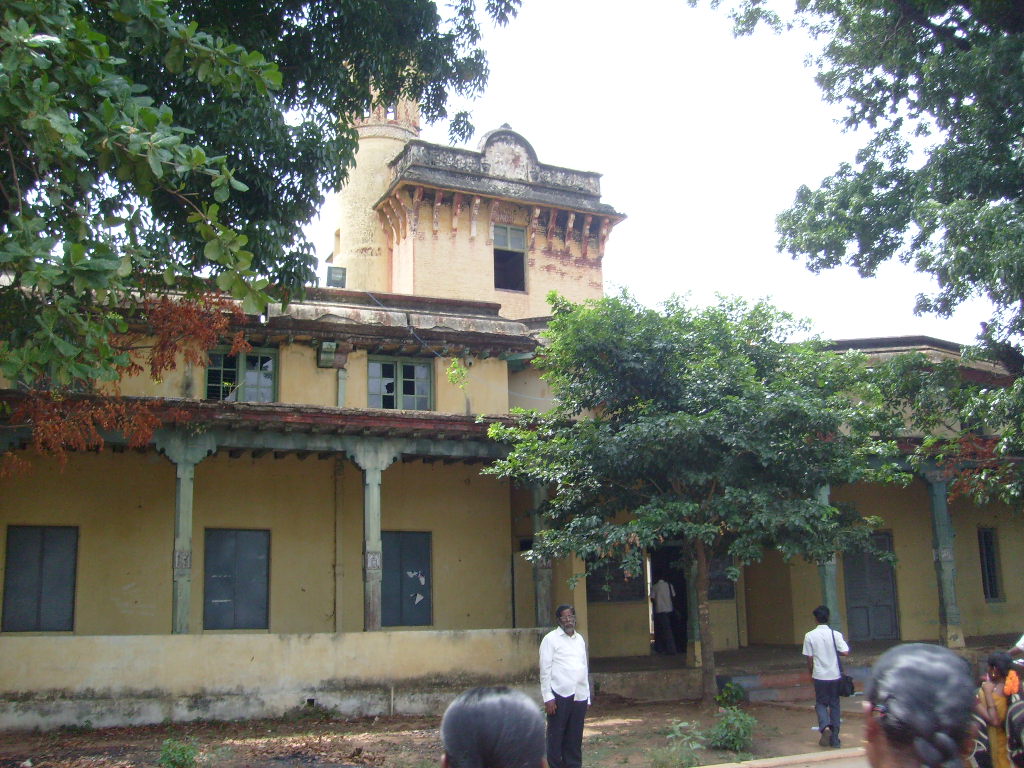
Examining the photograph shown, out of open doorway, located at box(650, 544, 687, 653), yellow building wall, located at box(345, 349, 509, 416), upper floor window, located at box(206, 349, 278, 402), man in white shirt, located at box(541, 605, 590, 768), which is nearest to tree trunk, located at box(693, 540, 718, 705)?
man in white shirt, located at box(541, 605, 590, 768)

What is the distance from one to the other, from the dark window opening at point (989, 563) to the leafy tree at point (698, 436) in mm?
8448

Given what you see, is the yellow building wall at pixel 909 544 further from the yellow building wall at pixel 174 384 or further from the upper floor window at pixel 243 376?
the yellow building wall at pixel 174 384

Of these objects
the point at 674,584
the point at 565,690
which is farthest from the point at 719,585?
the point at 565,690

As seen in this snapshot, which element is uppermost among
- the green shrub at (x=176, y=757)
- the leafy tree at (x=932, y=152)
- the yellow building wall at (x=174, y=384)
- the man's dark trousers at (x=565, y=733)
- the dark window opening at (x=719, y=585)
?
the leafy tree at (x=932, y=152)

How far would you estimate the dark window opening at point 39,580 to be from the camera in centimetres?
1481

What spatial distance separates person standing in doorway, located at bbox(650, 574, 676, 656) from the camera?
18.6m

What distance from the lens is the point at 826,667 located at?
1108 centimetres

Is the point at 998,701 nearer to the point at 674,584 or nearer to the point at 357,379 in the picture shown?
the point at 357,379

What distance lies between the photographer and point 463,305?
19.2m

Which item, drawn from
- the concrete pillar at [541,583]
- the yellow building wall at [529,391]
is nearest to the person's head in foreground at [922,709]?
the concrete pillar at [541,583]

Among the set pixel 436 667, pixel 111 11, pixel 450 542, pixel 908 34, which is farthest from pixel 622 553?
pixel 908 34

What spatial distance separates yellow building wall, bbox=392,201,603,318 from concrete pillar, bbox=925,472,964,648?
9.25 m

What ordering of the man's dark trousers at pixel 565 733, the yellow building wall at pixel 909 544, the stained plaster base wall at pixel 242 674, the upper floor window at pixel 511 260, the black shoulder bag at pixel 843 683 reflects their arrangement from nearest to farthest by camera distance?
1. the man's dark trousers at pixel 565 733
2. the black shoulder bag at pixel 843 683
3. the stained plaster base wall at pixel 242 674
4. the yellow building wall at pixel 909 544
5. the upper floor window at pixel 511 260

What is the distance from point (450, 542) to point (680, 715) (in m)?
5.58
